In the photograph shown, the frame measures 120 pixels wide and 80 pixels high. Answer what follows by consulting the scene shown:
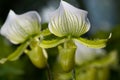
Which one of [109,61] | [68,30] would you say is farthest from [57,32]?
[109,61]

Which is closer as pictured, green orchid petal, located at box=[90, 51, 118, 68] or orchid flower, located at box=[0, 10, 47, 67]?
orchid flower, located at box=[0, 10, 47, 67]

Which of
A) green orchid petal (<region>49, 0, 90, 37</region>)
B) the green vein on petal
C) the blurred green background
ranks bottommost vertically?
the blurred green background

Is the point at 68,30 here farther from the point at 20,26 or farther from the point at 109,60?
the point at 109,60

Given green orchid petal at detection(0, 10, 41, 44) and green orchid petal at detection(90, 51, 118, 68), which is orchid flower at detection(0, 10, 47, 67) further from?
green orchid petal at detection(90, 51, 118, 68)

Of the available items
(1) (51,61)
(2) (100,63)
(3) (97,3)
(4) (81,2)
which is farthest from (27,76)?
(3) (97,3)

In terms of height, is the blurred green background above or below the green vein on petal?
below

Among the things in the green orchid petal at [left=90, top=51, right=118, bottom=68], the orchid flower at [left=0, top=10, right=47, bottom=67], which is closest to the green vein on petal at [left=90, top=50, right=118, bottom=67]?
the green orchid petal at [left=90, top=51, right=118, bottom=68]

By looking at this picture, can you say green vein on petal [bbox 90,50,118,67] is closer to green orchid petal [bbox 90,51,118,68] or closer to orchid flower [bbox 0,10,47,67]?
green orchid petal [bbox 90,51,118,68]
